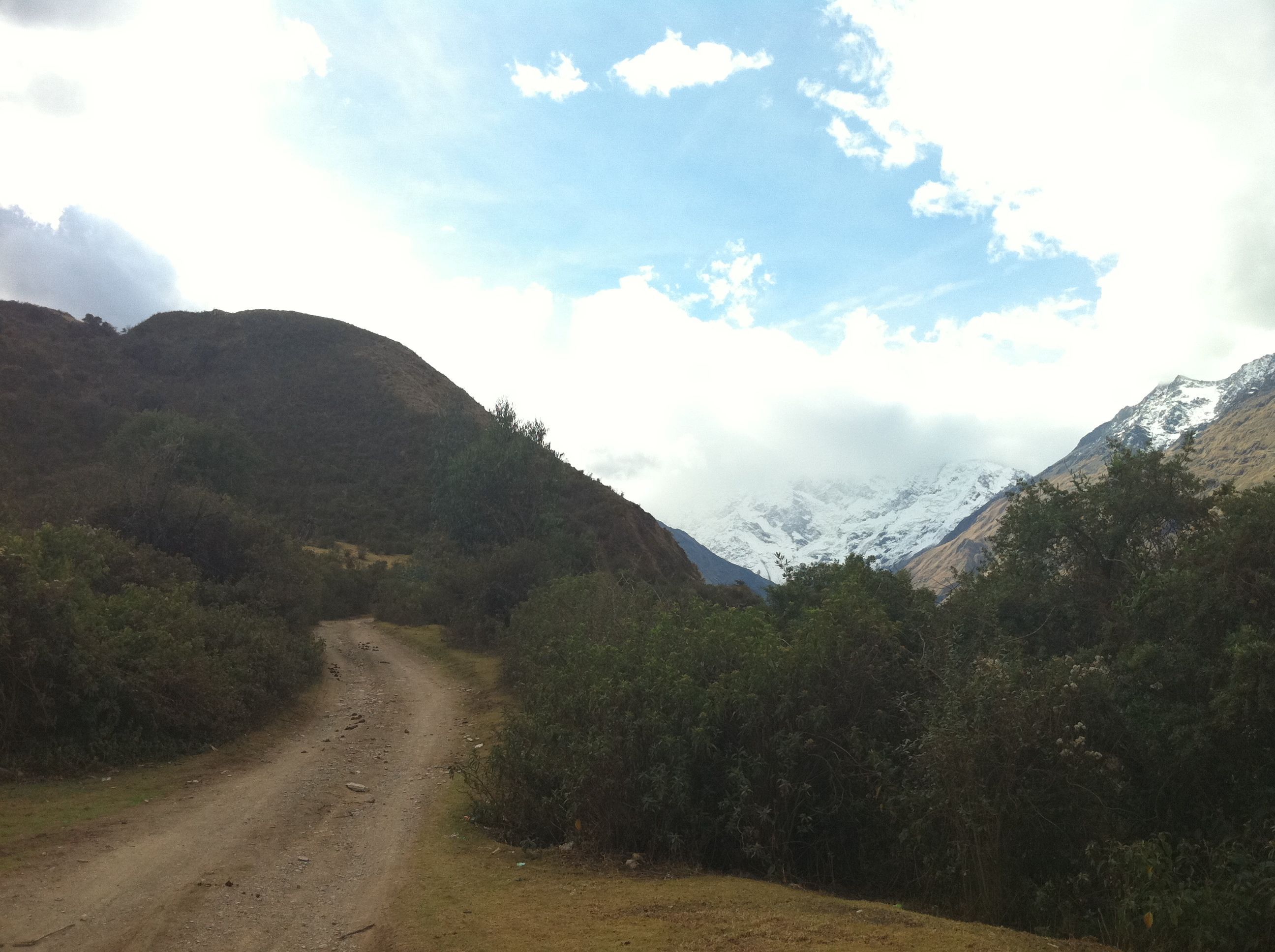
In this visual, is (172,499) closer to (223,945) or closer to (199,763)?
(199,763)

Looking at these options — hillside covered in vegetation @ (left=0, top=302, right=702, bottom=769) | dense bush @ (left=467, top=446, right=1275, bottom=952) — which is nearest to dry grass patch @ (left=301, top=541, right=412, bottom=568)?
hillside covered in vegetation @ (left=0, top=302, right=702, bottom=769)

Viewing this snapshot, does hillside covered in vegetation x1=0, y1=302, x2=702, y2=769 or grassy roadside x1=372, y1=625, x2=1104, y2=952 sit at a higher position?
hillside covered in vegetation x1=0, y1=302, x2=702, y2=769

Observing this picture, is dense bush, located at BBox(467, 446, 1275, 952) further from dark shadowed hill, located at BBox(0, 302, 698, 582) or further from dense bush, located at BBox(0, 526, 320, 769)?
dark shadowed hill, located at BBox(0, 302, 698, 582)

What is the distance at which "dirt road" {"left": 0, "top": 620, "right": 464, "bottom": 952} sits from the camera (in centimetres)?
646

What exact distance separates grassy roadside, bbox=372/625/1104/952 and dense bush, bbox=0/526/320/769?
20.4 ft

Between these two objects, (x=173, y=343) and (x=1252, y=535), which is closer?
(x=1252, y=535)

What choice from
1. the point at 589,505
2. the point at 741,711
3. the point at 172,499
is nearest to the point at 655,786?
the point at 741,711

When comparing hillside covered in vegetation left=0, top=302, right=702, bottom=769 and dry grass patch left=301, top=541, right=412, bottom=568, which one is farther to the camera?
dry grass patch left=301, top=541, right=412, bottom=568

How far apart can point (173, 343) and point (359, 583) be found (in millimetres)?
49359

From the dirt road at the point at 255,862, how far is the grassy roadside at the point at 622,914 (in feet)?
1.72

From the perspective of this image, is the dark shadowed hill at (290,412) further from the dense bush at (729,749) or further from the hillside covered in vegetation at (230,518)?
the dense bush at (729,749)

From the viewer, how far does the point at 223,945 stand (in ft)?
20.6

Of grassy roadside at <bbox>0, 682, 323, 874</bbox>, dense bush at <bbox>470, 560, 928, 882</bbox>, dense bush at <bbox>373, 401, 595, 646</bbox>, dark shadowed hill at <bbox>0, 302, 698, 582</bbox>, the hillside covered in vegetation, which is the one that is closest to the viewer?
grassy roadside at <bbox>0, 682, 323, 874</bbox>

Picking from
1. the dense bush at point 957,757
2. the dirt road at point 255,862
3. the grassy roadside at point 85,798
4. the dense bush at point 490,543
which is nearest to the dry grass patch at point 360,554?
the dense bush at point 490,543
